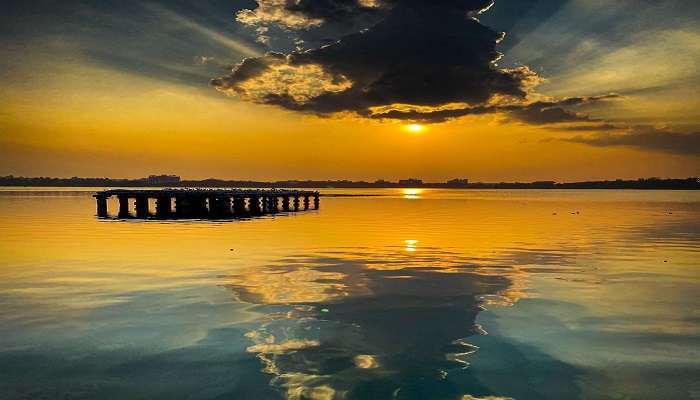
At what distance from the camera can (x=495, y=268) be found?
848 inches

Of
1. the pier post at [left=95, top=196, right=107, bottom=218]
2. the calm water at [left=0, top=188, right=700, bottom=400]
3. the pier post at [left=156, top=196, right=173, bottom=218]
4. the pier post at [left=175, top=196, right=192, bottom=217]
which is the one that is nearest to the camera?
the calm water at [left=0, top=188, right=700, bottom=400]

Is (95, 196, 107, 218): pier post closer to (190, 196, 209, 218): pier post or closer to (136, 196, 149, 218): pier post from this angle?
(136, 196, 149, 218): pier post

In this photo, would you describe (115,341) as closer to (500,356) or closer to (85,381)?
(85,381)

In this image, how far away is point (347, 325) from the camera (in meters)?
12.1

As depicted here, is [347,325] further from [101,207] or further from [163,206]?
[101,207]

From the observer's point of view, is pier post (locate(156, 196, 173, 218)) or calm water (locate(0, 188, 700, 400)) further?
pier post (locate(156, 196, 173, 218))

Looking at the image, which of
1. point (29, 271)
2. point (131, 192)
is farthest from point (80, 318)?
point (131, 192)

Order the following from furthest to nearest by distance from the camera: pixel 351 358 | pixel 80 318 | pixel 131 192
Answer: pixel 131 192 < pixel 80 318 < pixel 351 358

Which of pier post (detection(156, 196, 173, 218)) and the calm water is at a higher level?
pier post (detection(156, 196, 173, 218))

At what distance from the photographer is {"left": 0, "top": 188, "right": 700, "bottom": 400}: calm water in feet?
28.4

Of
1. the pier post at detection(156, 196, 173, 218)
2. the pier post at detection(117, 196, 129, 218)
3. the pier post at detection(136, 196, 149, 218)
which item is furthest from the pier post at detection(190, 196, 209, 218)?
the pier post at detection(117, 196, 129, 218)

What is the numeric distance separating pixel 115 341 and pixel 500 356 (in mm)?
7728

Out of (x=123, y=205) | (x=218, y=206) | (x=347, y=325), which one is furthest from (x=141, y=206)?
(x=347, y=325)

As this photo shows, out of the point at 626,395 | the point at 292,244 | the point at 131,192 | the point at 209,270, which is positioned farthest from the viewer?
the point at 131,192
